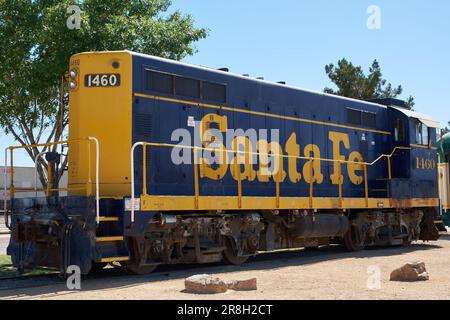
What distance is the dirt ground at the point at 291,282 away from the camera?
330 inches

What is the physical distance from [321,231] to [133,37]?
21.5 feet

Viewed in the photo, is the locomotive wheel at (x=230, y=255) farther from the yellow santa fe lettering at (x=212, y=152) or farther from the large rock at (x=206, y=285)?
the large rock at (x=206, y=285)

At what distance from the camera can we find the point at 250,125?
524 inches

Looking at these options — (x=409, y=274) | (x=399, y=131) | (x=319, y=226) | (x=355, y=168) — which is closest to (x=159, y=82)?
(x=319, y=226)

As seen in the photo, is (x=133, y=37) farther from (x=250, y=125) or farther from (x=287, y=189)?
(x=287, y=189)

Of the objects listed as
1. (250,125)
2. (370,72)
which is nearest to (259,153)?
(250,125)

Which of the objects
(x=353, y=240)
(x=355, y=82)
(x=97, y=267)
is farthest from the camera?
(x=355, y=82)

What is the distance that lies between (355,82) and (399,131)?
68.3ft

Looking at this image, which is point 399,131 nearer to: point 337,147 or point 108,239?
→ point 337,147

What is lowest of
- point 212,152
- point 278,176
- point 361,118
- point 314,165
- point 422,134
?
point 278,176

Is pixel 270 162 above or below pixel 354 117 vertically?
below

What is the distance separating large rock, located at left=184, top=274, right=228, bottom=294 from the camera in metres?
8.48

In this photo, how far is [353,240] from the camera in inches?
625

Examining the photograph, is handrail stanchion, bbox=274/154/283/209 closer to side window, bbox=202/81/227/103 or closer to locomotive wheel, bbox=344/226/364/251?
side window, bbox=202/81/227/103
